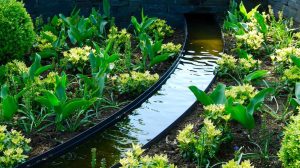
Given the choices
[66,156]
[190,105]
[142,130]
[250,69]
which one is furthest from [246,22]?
[66,156]

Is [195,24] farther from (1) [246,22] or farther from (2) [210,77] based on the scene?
(2) [210,77]

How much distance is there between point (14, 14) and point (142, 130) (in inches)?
74.9

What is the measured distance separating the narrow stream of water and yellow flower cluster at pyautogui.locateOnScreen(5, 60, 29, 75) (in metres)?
1.05

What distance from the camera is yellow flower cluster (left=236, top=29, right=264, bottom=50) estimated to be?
5.32 m

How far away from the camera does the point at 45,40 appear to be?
548cm

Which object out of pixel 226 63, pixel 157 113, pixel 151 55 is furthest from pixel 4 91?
pixel 226 63

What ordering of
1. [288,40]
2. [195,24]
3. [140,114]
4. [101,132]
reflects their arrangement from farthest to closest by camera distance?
1. [195,24]
2. [288,40]
3. [140,114]
4. [101,132]

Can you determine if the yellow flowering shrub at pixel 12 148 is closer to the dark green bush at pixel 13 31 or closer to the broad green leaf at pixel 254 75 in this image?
the dark green bush at pixel 13 31

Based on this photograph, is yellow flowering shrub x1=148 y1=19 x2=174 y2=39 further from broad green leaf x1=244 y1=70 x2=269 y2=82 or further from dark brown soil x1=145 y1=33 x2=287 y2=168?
dark brown soil x1=145 y1=33 x2=287 y2=168

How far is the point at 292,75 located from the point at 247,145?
110cm

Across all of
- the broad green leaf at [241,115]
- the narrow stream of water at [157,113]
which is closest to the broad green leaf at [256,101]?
the broad green leaf at [241,115]

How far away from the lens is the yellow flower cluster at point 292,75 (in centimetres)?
443

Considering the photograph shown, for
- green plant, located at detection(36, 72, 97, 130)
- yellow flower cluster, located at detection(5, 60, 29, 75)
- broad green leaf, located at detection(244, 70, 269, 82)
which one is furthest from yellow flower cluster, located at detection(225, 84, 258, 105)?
yellow flower cluster, located at detection(5, 60, 29, 75)

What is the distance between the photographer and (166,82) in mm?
4926
